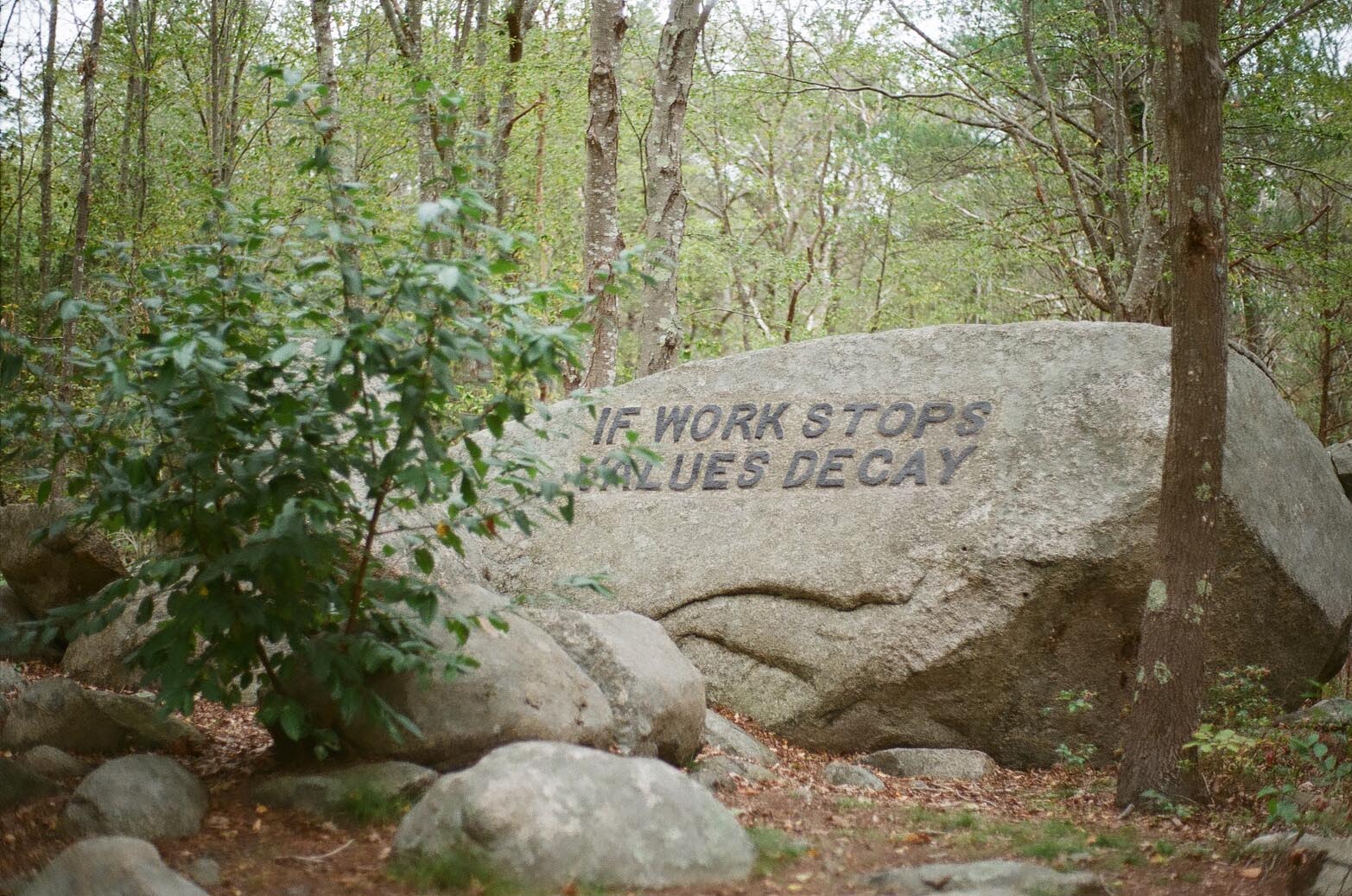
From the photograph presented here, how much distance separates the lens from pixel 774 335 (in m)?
23.3

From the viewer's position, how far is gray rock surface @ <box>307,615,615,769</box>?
5078 mm

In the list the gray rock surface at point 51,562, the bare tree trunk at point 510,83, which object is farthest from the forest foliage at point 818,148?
the gray rock surface at point 51,562

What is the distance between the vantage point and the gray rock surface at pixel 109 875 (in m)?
3.51

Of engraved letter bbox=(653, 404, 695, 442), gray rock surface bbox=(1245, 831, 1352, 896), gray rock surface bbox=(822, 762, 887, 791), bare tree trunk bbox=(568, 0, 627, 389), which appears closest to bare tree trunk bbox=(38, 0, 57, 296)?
bare tree trunk bbox=(568, 0, 627, 389)

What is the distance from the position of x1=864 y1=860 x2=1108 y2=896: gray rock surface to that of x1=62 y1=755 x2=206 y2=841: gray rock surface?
2717 millimetres

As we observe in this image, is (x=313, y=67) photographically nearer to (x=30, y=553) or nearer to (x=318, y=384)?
(x=30, y=553)

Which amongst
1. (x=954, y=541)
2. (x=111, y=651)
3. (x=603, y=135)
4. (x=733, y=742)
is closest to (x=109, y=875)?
(x=733, y=742)

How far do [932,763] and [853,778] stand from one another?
29.6 inches

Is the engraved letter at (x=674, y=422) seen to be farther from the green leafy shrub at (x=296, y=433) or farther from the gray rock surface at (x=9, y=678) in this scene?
the gray rock surface at (x=9, y=678)

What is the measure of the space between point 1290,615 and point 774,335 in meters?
16.4

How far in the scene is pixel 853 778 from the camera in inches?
257

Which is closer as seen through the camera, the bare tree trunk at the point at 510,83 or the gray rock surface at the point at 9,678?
the gray rock surface at the point at 9,678

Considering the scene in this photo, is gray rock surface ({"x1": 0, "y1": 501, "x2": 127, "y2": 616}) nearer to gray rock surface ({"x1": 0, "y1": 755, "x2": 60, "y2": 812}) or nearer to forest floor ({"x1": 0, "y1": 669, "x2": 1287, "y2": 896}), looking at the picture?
forest floor ({"x1": 0, "y1": 669, "x2": 1287, "y2": 896})

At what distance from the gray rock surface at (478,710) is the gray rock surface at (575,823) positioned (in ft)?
2.87
